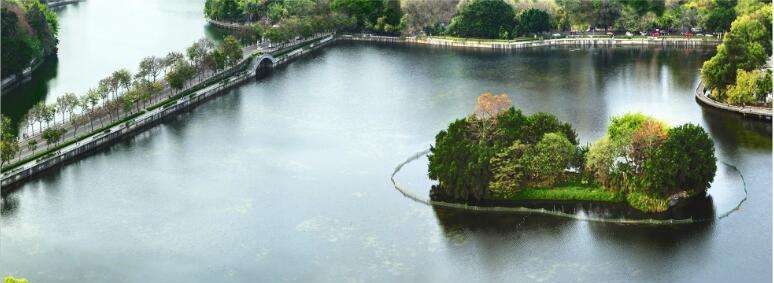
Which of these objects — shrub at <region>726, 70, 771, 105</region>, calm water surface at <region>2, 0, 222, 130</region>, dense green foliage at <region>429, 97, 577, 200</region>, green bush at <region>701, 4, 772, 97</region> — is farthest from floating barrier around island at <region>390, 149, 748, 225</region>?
calm water surface at <region>2, 0, 222, 130</region>

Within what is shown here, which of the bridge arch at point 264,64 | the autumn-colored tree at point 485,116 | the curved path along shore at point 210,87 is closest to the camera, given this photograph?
the autumn-colored tree at point 485,116

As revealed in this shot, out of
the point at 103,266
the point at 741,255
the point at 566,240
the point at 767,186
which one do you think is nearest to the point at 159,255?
the point at 103,266

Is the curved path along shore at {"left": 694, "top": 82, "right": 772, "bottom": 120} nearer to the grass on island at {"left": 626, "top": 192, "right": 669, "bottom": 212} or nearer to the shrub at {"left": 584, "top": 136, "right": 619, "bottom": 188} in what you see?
the shrub at {"left": 584, "top": 136, "right": 619, "bottom": 188}

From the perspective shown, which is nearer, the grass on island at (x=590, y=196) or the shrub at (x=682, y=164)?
the shrub at (x=682, y=164)

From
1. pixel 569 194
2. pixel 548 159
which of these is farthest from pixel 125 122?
pixel 569 194

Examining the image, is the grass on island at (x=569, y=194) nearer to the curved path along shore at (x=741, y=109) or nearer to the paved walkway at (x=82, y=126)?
the curved path along shore at (x=741, y=109)

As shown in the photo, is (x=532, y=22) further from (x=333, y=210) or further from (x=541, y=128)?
(x=333, y=210)

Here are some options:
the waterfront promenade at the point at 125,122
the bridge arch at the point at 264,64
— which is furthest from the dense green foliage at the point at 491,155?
the bridge arch at the point at 264,64
